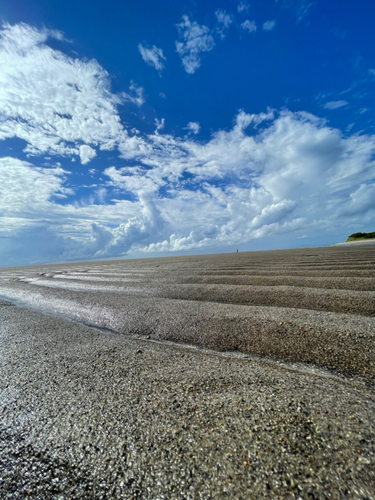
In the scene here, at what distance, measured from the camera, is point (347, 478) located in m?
1.06

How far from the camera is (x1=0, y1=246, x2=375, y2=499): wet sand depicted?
112 centimetres

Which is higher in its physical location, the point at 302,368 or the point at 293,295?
the point at 293,295

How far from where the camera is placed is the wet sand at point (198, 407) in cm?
112

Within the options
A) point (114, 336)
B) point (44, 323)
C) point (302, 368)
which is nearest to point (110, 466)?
point (302, 368)

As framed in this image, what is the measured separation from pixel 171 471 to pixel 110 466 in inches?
13.4

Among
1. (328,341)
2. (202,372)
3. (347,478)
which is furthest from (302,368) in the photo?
(347,478)

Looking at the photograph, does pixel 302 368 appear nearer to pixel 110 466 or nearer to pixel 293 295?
pixel 110 466

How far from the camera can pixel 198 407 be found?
5.25 feet

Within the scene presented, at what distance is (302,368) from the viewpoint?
2.22m

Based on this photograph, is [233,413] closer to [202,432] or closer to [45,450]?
[202,432]

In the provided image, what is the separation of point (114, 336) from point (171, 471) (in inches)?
96.8

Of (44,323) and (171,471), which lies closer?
(171,471)

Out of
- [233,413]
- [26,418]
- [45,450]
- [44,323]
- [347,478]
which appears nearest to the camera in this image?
[347,478]

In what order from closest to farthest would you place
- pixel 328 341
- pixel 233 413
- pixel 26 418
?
pixel 233 413 < pixel 26 418 < pixel 328 341
